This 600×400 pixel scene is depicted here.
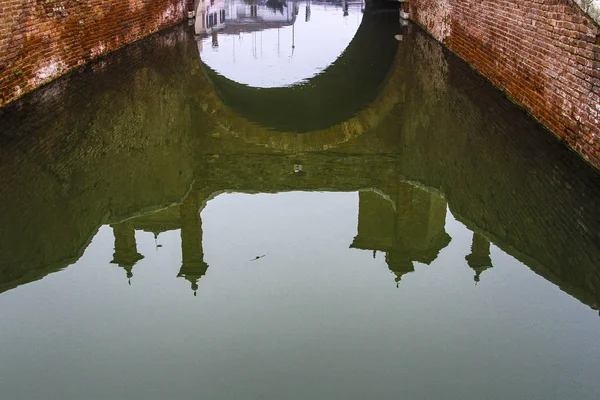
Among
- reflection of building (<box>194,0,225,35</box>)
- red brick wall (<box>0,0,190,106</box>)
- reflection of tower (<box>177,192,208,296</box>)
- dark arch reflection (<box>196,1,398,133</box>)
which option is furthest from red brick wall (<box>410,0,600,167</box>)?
reflection of building (<box>194,0,225,35</box>)

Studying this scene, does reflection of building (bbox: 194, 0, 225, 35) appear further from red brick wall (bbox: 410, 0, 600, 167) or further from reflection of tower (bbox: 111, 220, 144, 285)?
reflection of tower (bbox: 111, 220, 144, 285)

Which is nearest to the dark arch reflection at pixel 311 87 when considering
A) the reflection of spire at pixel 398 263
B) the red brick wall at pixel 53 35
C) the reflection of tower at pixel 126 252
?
the red brick wall at pixel 53 35

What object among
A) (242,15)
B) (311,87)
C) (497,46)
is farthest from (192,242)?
(242,15)

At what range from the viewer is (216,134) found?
888cm

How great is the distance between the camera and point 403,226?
664 centimetres

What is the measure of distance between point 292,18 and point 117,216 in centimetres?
2139

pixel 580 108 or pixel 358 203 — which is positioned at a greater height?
pixel 580 108

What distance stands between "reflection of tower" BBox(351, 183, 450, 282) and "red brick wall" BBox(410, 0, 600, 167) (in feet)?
5.39

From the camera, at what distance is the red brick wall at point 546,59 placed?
21.2 feet

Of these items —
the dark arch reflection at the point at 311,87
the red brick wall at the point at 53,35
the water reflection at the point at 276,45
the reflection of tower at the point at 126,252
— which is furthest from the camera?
the water reflection at the point at 276,45

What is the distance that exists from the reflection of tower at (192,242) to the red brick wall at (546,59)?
374 centimetres

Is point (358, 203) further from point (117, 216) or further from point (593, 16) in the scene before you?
point (593, 16)

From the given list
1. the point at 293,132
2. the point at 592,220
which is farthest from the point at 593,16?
the point at 293,132

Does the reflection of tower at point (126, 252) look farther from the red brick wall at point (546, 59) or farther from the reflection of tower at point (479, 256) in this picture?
the red brick wall at point (546, 59)
